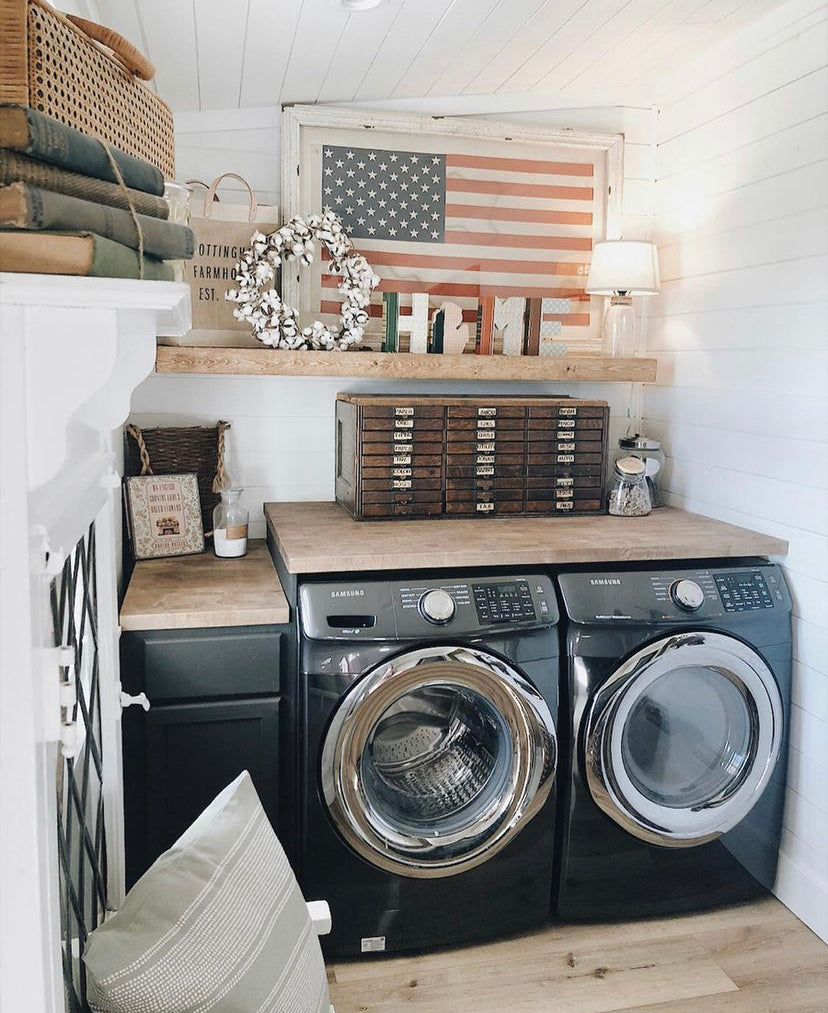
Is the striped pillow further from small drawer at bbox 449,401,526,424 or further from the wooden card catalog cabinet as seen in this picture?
small drawer at bbox 449,401,526,424

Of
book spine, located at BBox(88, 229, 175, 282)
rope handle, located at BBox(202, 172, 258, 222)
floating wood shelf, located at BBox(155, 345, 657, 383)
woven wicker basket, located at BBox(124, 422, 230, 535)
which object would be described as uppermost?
rope handle, located at BBox(202, 172, 258, 222)

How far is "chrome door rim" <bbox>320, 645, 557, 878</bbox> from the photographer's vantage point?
2.20 metres

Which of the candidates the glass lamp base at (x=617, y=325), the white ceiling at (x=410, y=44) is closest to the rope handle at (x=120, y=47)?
the white ceiling at (x=410, y=44)

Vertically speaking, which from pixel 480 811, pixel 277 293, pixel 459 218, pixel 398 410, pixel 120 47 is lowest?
pixel 480 811

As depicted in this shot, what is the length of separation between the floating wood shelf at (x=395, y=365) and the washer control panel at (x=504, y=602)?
712mm

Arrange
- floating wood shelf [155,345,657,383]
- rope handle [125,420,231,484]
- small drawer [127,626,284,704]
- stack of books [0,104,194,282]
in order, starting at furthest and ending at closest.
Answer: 1. rope handle [125,420,231,484]
2. floating wood shelf [155,345,657,383]
3. small drawer [127,626,284,704]
4. stack of books [0,104,194,282]

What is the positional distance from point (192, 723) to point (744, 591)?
1.49 m

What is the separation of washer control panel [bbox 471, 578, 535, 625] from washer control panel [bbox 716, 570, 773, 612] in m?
0.55

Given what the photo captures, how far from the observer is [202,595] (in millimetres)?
2301

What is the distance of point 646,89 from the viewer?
10.2 feet

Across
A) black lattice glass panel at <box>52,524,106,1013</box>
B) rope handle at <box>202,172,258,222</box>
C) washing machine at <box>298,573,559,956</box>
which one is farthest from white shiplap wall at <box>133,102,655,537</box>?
black lattice glass panel at <box>52,524,106,1013</box>

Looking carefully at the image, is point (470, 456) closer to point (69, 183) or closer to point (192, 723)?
point (192, 723)

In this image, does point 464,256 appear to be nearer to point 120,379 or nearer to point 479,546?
point 479,546

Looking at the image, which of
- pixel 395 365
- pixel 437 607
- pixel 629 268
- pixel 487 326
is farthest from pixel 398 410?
pixel 629 268
